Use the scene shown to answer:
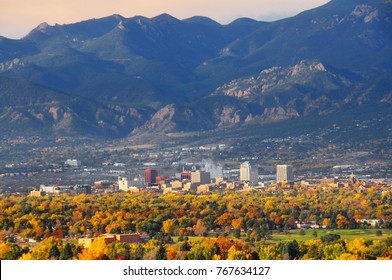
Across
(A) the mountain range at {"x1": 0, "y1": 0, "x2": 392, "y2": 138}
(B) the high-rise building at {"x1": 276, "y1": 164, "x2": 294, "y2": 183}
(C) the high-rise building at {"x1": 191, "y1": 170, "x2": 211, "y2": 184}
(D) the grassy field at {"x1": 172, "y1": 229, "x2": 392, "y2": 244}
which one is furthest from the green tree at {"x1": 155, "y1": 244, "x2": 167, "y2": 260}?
(A) the mountain range at {"x1": 0, "y1": 0, "x2": 392, "y2": 138}

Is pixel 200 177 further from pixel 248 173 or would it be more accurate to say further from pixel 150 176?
pixel 248 173

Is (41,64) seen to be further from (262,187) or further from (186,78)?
(262,187)

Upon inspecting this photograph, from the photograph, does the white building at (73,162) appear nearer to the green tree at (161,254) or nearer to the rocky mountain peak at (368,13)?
the green tree at (161,254)

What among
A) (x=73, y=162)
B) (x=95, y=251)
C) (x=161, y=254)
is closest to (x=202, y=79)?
(x=73, y=162)

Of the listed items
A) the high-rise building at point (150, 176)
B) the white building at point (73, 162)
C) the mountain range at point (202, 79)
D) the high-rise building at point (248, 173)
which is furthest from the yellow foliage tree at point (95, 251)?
the mountain range at point (202, 79)

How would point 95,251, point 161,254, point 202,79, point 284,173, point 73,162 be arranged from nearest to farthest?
point 161,254
point 95,251
point 284,173
point 73,162
point 202,79

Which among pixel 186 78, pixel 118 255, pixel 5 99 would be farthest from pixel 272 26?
pixel 118 255
